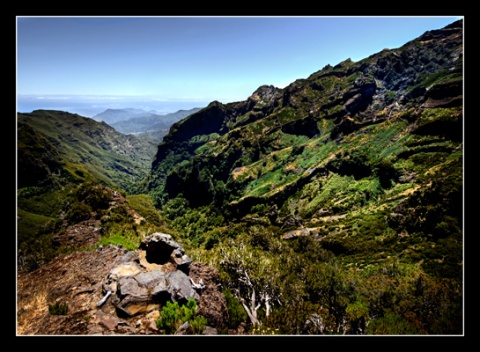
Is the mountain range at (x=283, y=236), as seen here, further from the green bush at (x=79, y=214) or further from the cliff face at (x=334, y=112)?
the cliff face at (x=334, y=112)

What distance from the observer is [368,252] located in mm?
41031

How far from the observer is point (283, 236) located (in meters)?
53.8

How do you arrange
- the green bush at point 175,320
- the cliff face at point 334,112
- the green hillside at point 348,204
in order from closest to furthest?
the green bush at point 175,320, the green hillside at point 348,204, the cliff face at point 334,112

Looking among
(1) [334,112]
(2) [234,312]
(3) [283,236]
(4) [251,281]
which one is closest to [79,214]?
(4) [251,281]

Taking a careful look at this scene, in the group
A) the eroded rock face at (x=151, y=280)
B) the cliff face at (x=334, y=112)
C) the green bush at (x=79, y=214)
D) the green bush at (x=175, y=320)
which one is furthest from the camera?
the cliff face at (x=334, y=112)

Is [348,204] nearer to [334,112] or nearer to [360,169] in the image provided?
[360,169]

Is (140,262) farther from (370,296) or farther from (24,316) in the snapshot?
(370,296)

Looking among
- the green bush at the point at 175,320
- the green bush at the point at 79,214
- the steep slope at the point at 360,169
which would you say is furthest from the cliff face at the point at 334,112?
the green bush at the point at 175,320

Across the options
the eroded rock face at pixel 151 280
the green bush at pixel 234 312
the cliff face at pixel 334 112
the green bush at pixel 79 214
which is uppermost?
the cliff face at pixel 334 112

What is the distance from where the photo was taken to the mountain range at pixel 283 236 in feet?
33.0

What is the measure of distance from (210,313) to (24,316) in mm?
6223

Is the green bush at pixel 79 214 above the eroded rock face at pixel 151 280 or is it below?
above

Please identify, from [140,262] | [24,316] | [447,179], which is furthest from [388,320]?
[447,179]
